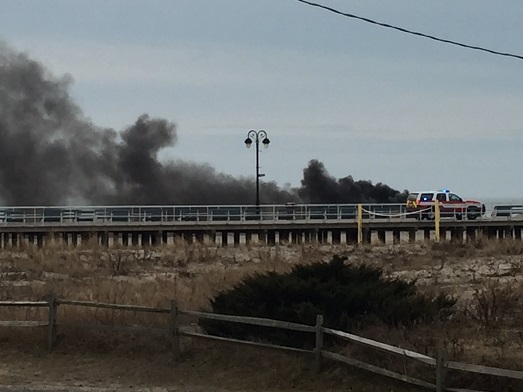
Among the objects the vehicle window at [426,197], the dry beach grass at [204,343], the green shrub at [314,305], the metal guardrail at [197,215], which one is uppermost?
the vehicle window at [426,197]

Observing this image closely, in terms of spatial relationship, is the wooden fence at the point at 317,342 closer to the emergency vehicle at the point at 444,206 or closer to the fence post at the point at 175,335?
the fence post at the point at 175,335

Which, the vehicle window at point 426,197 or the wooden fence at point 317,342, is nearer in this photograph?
the wooden fence at point 317,342

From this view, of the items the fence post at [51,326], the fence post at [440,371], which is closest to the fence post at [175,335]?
the fence post at [51,326]

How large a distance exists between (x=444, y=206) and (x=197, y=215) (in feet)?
48.5

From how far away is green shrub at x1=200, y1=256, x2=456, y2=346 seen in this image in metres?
12.7

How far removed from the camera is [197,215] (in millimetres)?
52938

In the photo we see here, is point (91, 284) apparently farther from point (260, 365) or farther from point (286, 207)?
point (286, 207)

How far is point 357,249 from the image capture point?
34.8 metres

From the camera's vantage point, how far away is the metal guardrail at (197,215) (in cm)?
5231

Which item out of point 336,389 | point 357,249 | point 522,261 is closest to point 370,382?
point 336,389

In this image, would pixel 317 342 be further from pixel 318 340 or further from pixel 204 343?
pixel 204 343

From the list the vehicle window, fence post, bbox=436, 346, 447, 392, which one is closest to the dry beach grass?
fence post, bbox=436, 346, 447, 392

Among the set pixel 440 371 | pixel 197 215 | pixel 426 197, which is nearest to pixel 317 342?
pixel 440 371

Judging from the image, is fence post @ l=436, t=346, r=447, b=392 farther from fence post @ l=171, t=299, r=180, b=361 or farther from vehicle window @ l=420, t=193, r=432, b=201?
vehicle window @ l=420, t=193, r=432, b=201
